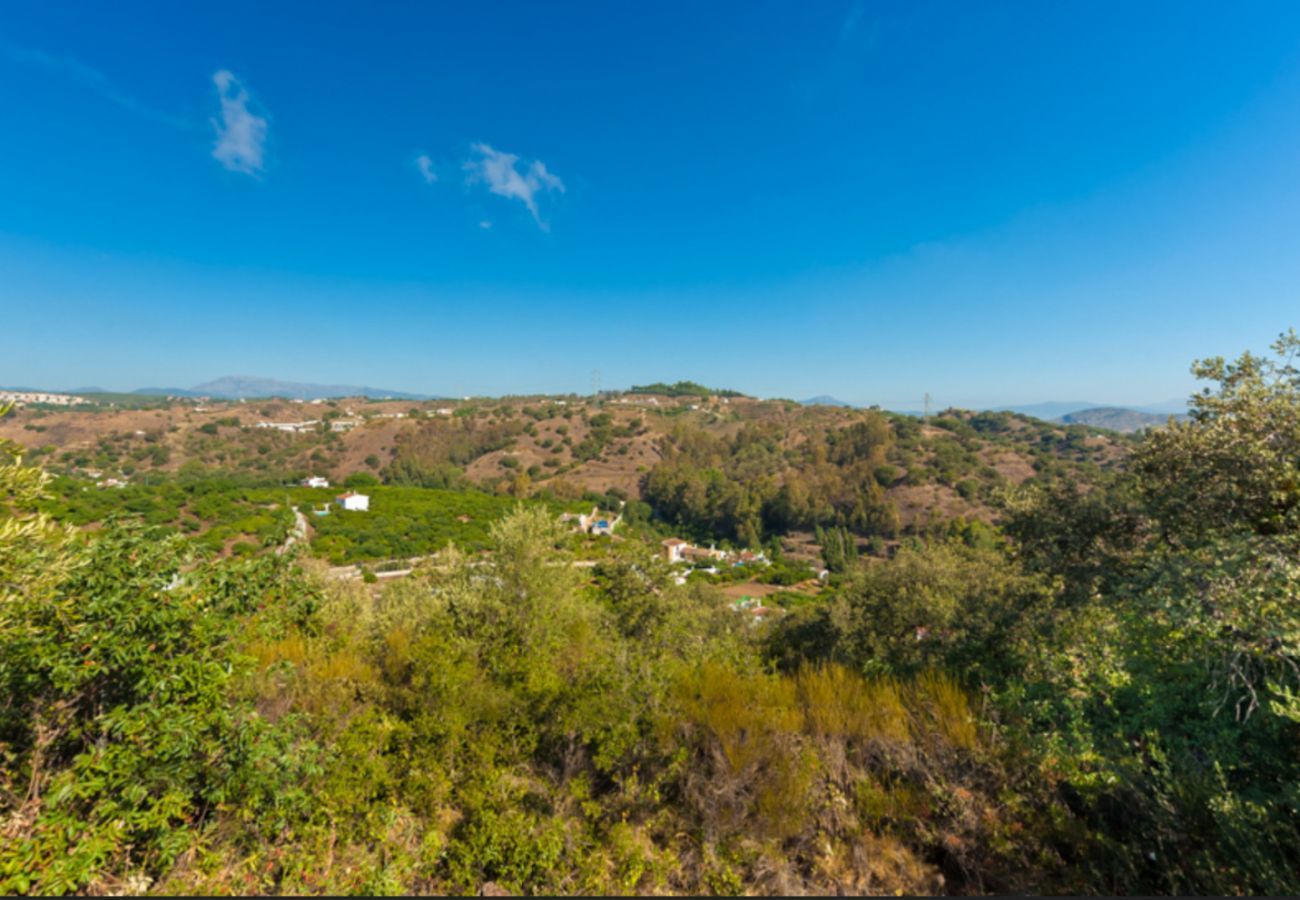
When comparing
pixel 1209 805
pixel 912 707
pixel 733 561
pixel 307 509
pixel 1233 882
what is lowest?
pixel 733 561

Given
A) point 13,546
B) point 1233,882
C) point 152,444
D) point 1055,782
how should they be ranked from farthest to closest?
point 152,444
point 1055,782
point 13,546
point 1233,882

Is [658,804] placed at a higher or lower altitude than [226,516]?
higher

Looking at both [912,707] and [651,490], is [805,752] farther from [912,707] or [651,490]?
[651,490]

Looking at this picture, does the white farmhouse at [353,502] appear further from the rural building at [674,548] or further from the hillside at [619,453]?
the rural building at [674,548]

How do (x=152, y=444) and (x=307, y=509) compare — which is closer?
(x=307, y=509)

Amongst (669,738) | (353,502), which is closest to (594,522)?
(353,502)

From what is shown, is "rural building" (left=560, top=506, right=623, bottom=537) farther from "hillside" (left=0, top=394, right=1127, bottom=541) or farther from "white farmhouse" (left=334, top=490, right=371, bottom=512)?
"white farmhouse" (left=334, top=490, right=371, bottom=512)

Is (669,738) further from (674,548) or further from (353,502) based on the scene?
(674,548)

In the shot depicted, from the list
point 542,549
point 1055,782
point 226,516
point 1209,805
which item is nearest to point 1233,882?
point 1209,805
